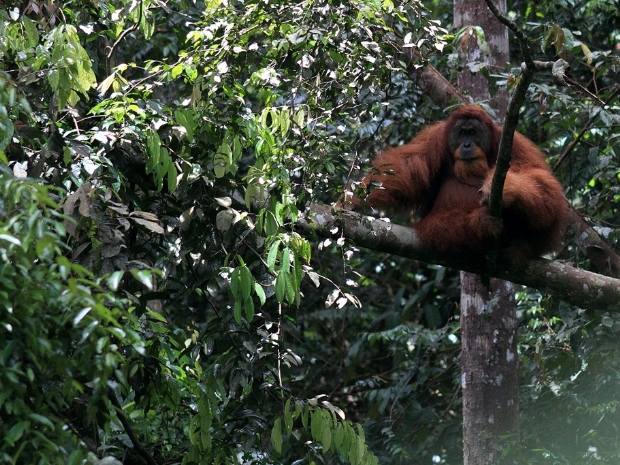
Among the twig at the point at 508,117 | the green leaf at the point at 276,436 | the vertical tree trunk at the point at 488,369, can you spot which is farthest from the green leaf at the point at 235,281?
the vertical tree trunk at the point at 488,369

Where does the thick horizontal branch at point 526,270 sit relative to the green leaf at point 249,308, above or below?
Result: below

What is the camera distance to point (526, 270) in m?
3.95

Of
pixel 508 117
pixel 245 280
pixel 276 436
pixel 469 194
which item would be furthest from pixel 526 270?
pixel 245 280

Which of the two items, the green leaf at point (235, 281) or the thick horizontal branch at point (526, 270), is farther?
the thick horizontal branch at point (526, 270)

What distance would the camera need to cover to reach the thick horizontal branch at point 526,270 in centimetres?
375

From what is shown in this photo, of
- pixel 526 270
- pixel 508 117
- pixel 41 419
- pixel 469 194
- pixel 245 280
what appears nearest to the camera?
pixel 41 419

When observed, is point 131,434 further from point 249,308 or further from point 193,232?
point 193,232

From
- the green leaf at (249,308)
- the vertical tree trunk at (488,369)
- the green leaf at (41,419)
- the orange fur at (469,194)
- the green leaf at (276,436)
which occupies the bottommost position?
the vertical tree trunk at (488,369)

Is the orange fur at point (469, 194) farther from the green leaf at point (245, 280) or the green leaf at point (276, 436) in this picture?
the green leaf at point (276, 436)

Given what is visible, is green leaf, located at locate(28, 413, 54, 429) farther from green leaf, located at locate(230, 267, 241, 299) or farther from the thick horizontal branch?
the thick horizontal branch

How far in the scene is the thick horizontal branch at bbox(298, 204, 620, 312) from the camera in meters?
3.75

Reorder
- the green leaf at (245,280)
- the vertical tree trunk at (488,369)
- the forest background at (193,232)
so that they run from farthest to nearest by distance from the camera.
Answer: the vertical tree trunk at (488,369)
the green leaf at (245,280)
the forest background at (193,232)

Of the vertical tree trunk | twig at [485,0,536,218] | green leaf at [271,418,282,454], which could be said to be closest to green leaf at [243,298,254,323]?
green leaf at [271,418,282,454]

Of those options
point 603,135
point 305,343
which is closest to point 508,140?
point 603,135
